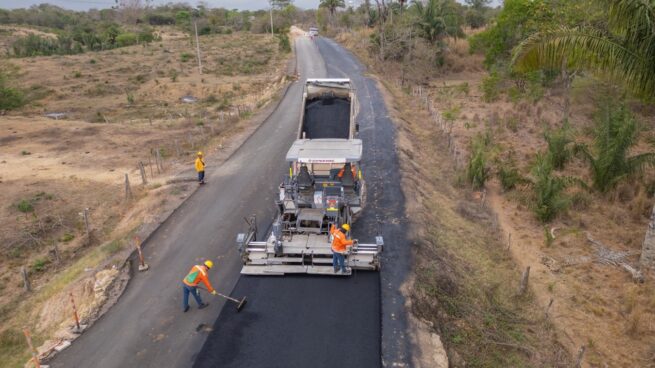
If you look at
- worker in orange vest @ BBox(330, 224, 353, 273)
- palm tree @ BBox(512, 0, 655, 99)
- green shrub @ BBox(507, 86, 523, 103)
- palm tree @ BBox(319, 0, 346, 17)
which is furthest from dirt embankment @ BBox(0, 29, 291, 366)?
palm tree @ BBox(319, 0, 346, 17)

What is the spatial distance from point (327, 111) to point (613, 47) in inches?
364

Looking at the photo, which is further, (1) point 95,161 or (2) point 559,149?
(1) point 95,161

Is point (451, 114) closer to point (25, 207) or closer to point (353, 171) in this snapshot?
point (353, 171)

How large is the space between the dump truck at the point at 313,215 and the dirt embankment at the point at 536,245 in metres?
2.33

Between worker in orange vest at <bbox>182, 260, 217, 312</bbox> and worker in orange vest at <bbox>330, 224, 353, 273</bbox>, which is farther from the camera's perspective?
worker in orange vest at <bbox>330, 224, 353, 273</bbox>

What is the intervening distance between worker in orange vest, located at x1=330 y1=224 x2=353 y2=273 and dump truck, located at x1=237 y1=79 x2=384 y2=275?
7.7 inches

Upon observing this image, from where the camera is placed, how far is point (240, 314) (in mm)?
10727

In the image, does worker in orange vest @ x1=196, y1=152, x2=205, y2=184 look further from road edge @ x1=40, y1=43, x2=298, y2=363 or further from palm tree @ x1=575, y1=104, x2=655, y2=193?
palm tree @ x1=575, y1=104, x2=655, y2=193

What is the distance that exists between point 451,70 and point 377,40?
799cm

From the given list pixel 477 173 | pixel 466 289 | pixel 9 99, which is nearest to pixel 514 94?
pixel 477 173

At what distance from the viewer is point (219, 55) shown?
58.8 m

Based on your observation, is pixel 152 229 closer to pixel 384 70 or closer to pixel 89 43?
pixel 384 70

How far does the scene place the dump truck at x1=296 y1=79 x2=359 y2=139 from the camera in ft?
56.6

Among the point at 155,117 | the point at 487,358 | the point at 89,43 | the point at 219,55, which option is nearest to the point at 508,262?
the point at 487,358
